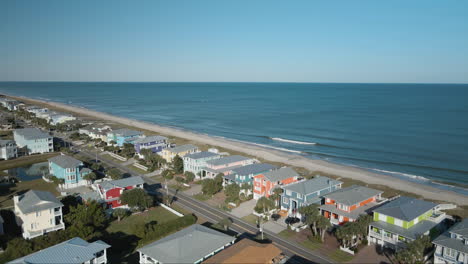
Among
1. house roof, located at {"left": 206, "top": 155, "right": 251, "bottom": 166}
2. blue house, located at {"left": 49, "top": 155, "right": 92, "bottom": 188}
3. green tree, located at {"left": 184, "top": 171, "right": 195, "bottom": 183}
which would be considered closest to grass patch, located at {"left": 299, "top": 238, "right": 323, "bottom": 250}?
house roof, located at {"left": 206, "top": 155, "right": 251, "bottom": 166}

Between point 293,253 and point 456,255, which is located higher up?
point 456,255

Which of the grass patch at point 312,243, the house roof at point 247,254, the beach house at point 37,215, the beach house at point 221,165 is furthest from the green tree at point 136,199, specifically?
the grass patch at point 312,243

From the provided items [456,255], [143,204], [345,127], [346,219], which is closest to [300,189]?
[346,219]

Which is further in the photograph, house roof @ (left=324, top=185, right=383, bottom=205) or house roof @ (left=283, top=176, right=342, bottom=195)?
house roof @ (left=283, top=176, right=342, bottom=195)

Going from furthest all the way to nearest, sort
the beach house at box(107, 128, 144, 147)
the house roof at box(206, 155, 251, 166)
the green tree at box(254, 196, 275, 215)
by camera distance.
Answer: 1. the beach house at box(107, 128, 144, 147)
2. the house roof at box(206, 155, 251, 166)
3. the green tree at box(254, 196, 275, 215)

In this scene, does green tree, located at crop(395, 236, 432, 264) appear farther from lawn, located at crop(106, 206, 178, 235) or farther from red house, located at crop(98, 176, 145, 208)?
red house, located at crop(98, 176, 145, 208)

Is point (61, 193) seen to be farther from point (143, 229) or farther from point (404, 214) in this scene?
point (404, 214)

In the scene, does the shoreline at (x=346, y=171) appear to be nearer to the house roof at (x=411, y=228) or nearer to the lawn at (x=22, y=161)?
the house roof at (x=411, y=228)
